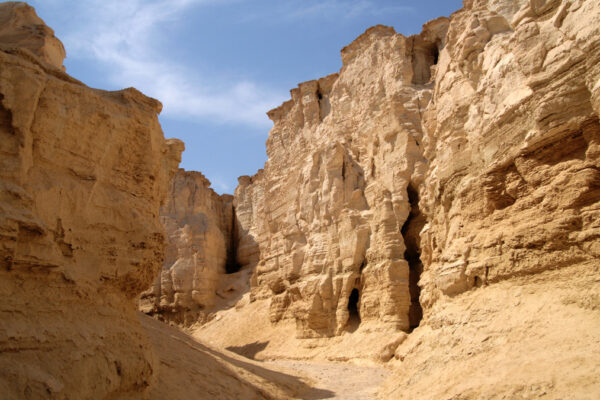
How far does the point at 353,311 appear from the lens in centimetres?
2216

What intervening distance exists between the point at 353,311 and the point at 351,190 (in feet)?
19.7

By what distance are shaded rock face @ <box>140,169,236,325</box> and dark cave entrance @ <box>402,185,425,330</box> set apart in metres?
17.9

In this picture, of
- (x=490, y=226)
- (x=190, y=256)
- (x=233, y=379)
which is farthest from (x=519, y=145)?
(x=190, y=256)

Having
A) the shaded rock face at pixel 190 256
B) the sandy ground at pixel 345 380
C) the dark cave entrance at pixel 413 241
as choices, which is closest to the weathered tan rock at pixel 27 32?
the sandy ground at pixel 345 380

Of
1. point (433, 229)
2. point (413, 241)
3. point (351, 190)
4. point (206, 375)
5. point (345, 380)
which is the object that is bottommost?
point (345, 380)

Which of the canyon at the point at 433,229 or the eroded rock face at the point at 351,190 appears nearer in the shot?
the canyon at the point at 433,229

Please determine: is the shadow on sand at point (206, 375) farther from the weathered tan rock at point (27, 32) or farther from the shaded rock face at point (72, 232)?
the weathered tan rock at point (27, 32)

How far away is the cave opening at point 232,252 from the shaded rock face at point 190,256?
10 cm

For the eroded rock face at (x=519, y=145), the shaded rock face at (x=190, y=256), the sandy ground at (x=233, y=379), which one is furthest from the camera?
the shaded rock face at (x=190, y=256)

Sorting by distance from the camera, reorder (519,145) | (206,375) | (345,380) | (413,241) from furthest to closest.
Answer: (413,241) < (345,380) < (206,375) < (519,145)

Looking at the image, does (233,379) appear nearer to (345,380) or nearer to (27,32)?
(345,380)

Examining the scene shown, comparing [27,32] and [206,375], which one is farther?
[206,375]

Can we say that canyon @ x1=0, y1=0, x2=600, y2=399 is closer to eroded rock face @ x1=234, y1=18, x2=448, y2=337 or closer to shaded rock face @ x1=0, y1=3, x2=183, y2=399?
shaded rock face @ x1=0, y1=3, x2=183, y2=399

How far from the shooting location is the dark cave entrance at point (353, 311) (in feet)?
69.1
